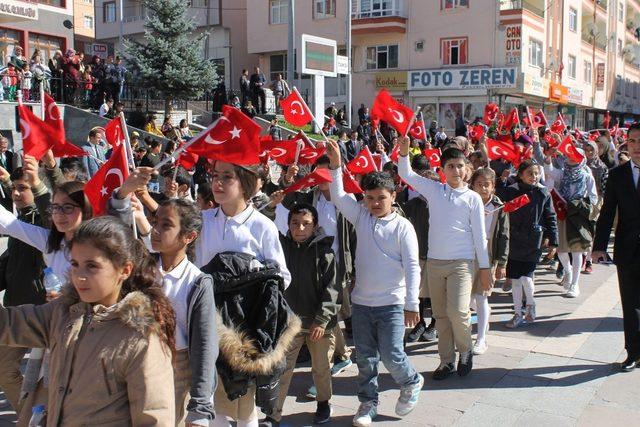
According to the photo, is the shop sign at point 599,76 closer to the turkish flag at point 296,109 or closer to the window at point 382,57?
the window at point 382,57

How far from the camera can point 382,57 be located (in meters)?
36.9

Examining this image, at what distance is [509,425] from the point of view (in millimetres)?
4703

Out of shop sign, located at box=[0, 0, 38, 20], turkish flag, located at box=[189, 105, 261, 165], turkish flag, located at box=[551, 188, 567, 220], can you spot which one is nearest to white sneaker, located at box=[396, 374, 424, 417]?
turkish flag, located at box=[189, 105, 261, 165]

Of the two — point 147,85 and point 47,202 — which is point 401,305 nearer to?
point 47,202

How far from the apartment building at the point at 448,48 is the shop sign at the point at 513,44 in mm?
49

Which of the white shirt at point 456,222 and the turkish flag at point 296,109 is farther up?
the turkish flag at point 296,109

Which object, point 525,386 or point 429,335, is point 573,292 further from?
point 525,386

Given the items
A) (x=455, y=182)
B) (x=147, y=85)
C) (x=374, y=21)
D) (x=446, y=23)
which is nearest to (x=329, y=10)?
(x=374, y=21)

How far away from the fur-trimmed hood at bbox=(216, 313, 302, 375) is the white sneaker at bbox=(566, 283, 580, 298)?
598cm

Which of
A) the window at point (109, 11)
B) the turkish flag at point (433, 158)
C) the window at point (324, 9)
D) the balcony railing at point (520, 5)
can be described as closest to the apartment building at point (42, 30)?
the window at point (324, 9)

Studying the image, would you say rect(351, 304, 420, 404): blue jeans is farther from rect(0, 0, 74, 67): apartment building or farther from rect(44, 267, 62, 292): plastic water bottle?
rect(0, 0, 74, 67): apartment building

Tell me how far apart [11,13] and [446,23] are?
20.5 m

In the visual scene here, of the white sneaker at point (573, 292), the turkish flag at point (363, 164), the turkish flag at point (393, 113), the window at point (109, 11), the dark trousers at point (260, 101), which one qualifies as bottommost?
the white sneaker at point (573, 292)

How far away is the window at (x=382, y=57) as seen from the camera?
36.6 meters
